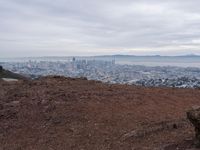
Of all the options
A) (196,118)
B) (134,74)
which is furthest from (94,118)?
(134,74)

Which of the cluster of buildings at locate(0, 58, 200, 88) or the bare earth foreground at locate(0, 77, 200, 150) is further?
the cluster of buildings at locate(0, 58, 200, 88)

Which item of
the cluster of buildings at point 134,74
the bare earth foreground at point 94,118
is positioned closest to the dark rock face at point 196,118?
the bare earth foreground at point 94,118

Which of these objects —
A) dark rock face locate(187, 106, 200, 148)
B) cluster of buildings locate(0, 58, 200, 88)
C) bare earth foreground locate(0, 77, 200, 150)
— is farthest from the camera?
cluster of buildings locate(0, 58, 200, 88)

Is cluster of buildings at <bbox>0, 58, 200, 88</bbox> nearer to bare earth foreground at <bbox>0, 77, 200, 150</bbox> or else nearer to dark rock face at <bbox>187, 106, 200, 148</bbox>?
bare earth foreground at <bbox>0, 77, 200, 150</bbox>

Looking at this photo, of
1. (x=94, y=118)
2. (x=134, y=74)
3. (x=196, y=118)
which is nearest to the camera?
(x=196, y=118)

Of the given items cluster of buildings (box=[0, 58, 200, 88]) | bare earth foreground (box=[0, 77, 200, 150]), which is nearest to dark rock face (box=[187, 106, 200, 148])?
bare earth foreground (box=[0, 77, 200, 150])

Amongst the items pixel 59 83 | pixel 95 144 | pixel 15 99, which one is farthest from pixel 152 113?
pixel 59 83

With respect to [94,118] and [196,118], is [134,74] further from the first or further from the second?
[196,118]

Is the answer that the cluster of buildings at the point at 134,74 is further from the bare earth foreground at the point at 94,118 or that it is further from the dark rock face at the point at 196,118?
the dark rock face at the point at 196,118
